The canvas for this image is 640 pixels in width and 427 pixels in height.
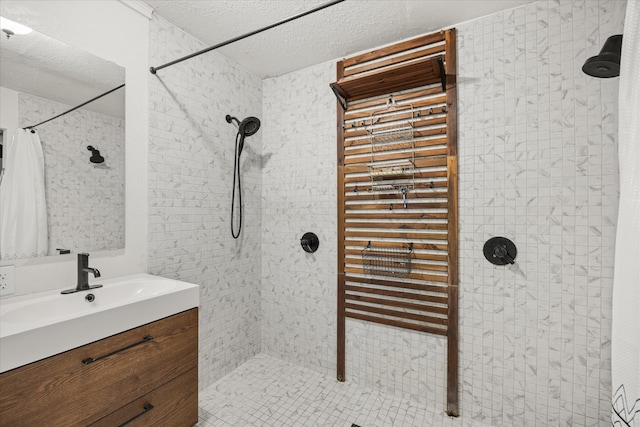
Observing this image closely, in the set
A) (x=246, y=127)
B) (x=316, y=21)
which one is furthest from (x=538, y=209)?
(x=246, y=127)

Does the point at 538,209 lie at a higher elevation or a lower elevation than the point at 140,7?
lower

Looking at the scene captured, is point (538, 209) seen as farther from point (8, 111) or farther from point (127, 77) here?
point (8, 111)

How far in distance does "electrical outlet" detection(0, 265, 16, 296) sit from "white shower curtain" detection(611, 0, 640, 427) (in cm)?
230

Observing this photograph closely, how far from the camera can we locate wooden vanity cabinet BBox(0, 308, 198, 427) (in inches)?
35.3

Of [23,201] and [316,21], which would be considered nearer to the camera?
[23,201]

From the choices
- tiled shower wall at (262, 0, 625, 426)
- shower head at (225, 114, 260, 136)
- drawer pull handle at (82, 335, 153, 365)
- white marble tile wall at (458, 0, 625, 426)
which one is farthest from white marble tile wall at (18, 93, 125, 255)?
white marble tile wall at (458, 0, 625, 426)

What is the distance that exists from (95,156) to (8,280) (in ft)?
2.17

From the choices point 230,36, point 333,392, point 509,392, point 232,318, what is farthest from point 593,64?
point 232,318

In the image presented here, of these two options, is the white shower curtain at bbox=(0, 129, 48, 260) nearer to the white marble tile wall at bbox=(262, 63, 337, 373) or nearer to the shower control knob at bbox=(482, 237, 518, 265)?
the white marble tile wall at bbox=(262, 63, 337, 373)

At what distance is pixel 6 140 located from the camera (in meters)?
1.17

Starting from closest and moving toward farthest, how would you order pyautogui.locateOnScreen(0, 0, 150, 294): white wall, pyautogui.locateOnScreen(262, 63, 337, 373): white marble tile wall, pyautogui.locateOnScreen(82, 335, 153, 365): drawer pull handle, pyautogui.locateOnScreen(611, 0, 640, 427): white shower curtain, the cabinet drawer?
1. pyautogui.locateOnScreen(611, 0, 640, 427): white shower curtain
2. pyautogui.locateOnScreen(82, 335, 153, 365): drawer pull handle
3. the cabinet drawer
4. pyautogui.locateOnScreen(0, 0, 150, 294): white wall
5. pyautogui.locateOnScreen(262, 63, 337, 373): white marble tile wall

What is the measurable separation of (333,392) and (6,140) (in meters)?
2.25

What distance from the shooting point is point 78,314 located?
1.01 m

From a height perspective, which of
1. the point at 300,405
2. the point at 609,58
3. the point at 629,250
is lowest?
the point at 300,405
